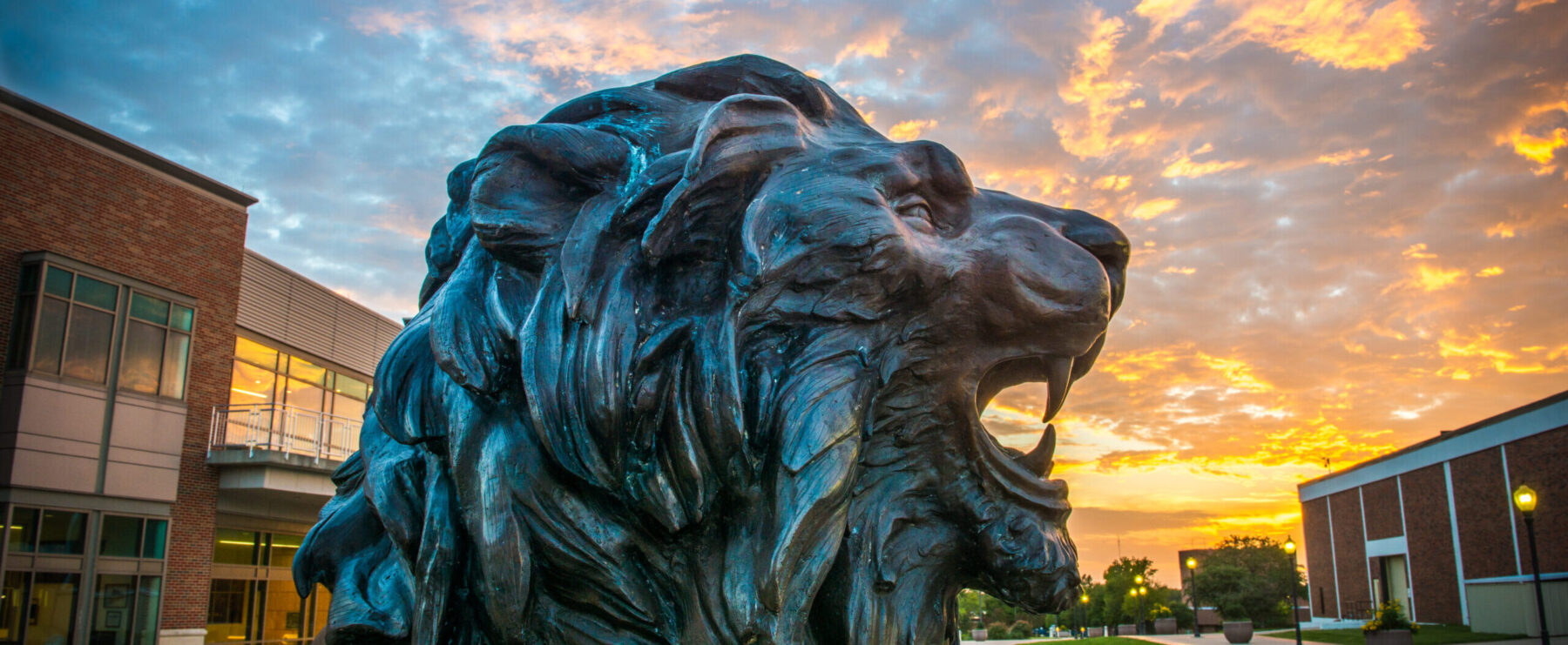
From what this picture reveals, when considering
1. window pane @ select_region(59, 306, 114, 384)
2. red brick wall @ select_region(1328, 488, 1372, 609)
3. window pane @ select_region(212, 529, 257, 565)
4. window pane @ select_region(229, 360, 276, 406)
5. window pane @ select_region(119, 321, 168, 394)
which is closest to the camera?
window pane @ select_region(59, 306, 114, 384)

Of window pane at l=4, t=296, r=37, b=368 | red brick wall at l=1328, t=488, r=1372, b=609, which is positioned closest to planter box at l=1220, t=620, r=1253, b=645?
red brick wall at l=1328, t=488, r=1372, b=609

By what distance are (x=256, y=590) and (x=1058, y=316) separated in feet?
88.1

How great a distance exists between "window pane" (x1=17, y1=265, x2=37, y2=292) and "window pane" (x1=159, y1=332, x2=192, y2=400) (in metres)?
2.94

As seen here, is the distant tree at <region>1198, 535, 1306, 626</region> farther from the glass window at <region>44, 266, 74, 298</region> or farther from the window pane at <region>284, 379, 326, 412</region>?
the glass window at <region>44, 266, 74, 298</region>

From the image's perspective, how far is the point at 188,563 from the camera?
2139cm

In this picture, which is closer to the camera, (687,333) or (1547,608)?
(687,333)

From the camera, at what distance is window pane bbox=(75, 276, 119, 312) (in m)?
20.2

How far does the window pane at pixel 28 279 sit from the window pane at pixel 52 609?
5.53 m

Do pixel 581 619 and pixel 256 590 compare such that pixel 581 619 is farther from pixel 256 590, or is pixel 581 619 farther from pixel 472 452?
pixel 256 590

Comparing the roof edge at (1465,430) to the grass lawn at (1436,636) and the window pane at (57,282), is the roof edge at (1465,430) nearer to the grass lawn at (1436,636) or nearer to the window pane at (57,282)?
the grass lawn at (1436,636)

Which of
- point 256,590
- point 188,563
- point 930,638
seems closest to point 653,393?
point 930,638

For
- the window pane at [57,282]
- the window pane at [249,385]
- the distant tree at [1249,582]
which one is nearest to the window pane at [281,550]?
the window pane at [249,385]

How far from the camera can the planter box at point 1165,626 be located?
1816 inches

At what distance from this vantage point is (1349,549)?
2046 inches
